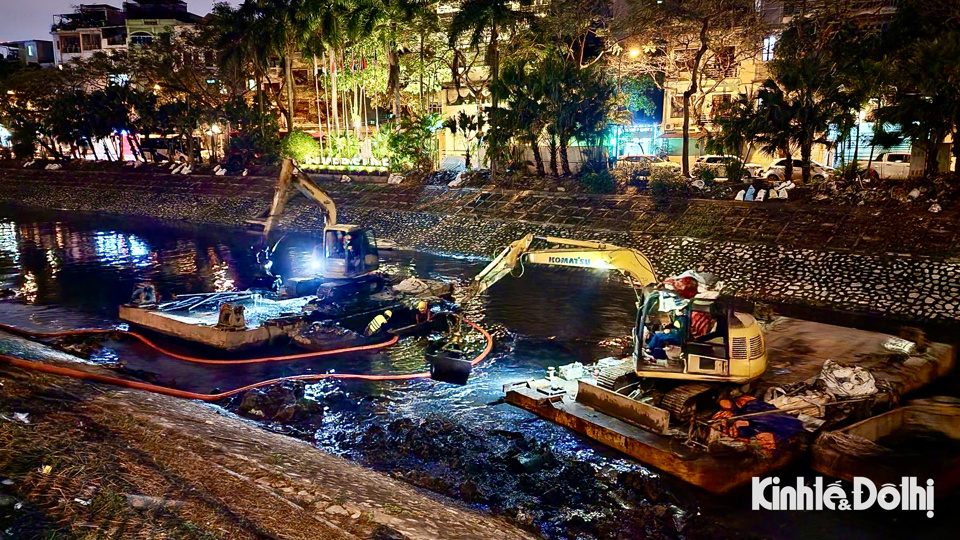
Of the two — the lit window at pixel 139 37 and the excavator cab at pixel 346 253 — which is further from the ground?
the lit window at pixel 139 37

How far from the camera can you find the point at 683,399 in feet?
37.2

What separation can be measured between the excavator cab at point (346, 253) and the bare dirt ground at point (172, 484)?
896 cm

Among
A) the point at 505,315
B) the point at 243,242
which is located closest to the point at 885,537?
the point at 505,315

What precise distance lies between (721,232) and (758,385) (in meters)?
14.5

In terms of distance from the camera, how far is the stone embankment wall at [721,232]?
20.9 meters

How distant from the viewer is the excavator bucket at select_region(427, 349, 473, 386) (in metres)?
14.3

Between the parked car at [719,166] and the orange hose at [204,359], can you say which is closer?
the orange hose at [204,359]

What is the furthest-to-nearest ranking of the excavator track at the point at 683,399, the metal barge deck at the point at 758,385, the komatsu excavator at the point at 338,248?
1. the komatsu excavator at the point at 338,248
2. the excavator track at the point at 683,399
3. the metal barge deck at the point at 758,385

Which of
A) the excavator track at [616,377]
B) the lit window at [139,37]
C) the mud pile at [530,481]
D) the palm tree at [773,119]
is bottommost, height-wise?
the mud pile at [530,481]

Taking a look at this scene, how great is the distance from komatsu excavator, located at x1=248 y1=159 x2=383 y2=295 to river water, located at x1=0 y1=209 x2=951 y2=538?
216 cm

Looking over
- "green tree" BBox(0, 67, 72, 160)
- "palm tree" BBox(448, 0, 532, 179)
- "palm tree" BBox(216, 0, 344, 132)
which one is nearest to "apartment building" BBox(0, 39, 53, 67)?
"green tree" BBox(0, 67, 72, 160)

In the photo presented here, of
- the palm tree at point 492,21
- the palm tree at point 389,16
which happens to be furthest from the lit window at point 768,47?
the palm tree at point 389,16

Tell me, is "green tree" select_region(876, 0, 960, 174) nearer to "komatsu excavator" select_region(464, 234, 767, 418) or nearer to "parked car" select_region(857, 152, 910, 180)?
"parked car" select_region(857, 152, 910, 180)

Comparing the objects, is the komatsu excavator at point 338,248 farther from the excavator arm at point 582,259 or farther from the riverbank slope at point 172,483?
the riverbank slope at point 172,483
